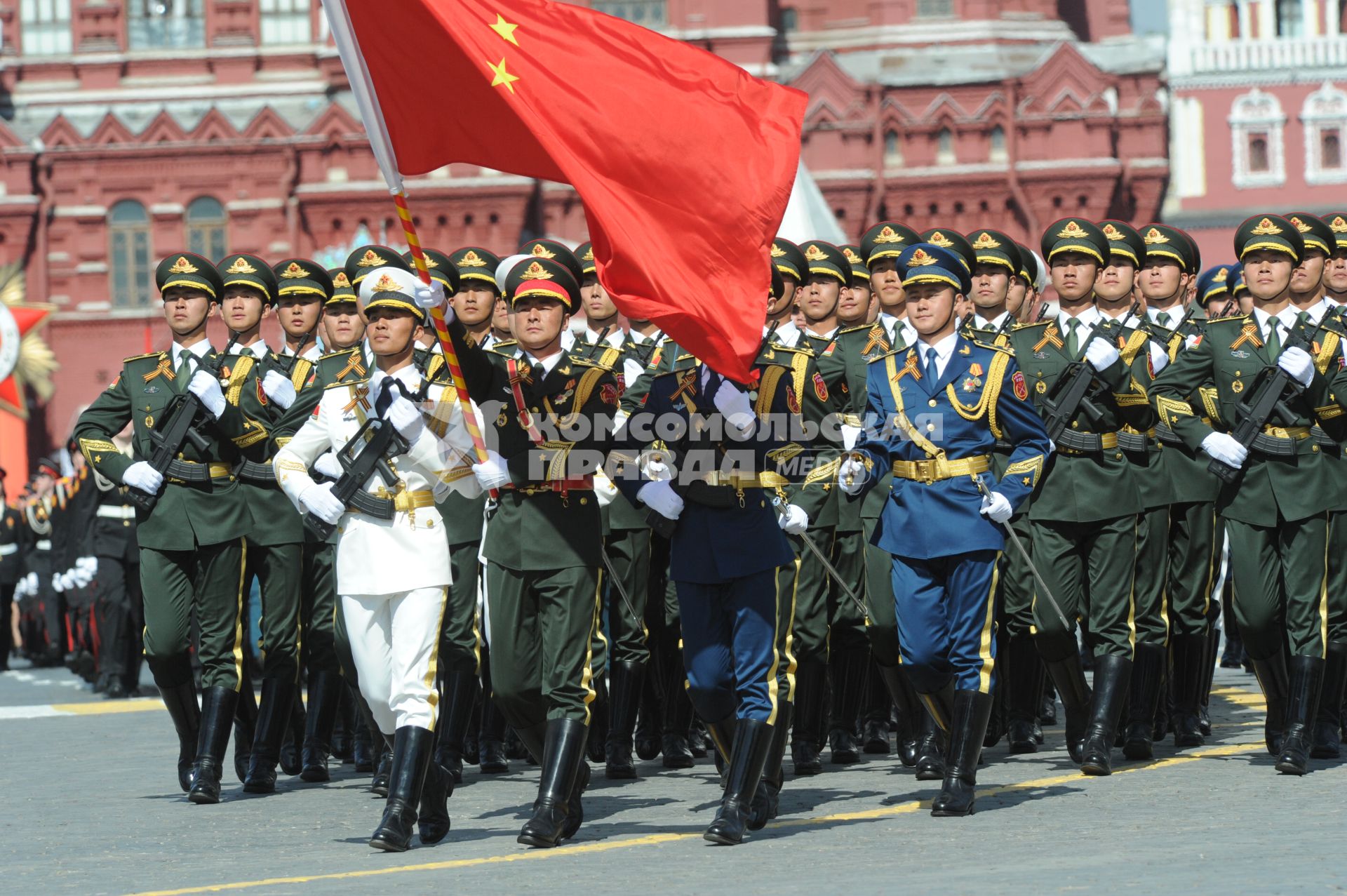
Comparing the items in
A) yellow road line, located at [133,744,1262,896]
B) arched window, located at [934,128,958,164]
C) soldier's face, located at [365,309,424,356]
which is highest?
arched window, located at [934,128,958,164]

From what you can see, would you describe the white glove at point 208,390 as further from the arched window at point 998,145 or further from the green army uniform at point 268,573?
the arched window at point 998,145

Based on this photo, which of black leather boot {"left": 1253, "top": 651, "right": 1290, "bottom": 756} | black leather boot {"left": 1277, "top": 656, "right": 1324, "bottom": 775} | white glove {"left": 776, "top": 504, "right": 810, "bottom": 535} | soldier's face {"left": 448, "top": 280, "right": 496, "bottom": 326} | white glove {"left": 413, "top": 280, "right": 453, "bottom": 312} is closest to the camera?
white glove {"left": 413, "top": 280, "right": 453, "bottom": 312}

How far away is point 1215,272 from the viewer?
1298 cm

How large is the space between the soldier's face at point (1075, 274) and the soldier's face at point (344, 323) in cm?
314

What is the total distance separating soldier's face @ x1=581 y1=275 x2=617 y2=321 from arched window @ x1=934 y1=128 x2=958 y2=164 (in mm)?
32441

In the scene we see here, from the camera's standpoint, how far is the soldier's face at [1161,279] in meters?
10.6

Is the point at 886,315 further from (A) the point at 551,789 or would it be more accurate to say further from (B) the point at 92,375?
(B) the point at 92,375

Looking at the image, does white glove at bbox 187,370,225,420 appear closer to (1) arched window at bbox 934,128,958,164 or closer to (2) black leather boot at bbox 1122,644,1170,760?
(2) black leather boot at bbox 1122,644,1170,760

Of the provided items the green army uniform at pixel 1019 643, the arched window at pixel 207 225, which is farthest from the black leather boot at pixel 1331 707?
the arched window at pixel 207 225

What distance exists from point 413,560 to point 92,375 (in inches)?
1387

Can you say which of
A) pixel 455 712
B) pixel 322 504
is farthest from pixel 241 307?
pixel 322 504

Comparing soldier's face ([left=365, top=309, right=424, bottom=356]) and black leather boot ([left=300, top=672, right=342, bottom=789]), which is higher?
soldier's face ([left=365, top=309, right=424, bottom=356])

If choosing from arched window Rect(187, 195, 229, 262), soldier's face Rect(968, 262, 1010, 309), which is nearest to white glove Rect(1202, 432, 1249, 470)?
soldier's face Rect(968, 262, 1010, 309)

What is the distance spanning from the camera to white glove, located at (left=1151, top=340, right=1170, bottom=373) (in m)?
9.22
